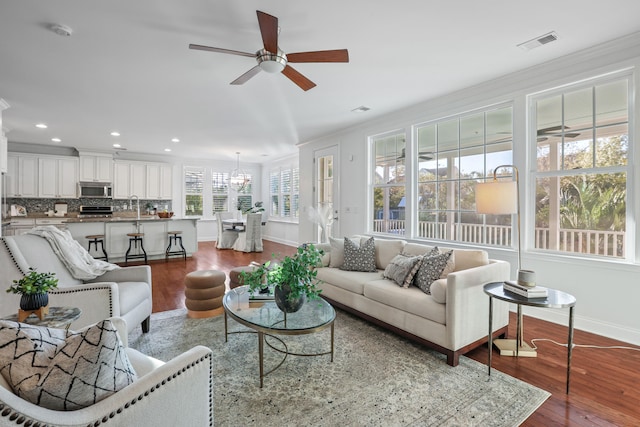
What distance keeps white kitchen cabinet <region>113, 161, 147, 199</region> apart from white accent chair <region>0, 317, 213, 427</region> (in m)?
8.38

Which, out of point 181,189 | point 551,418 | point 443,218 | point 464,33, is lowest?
point 551,418

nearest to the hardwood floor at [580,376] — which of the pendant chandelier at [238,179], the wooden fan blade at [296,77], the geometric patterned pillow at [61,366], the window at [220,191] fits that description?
the geometric patterned pillow at [61,366]

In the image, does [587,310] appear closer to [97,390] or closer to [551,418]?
[551,418]

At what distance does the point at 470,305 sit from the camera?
2.43 m

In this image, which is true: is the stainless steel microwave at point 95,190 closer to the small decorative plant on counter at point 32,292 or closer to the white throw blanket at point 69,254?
the white throw blanket at point 69,254

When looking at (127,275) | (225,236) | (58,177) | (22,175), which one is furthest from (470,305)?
(22,175)

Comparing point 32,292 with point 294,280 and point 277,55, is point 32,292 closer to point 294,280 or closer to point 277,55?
point 294,280

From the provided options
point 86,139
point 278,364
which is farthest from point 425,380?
point 86,139

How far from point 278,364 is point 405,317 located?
112 centimetres

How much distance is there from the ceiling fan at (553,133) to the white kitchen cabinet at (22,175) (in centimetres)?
993

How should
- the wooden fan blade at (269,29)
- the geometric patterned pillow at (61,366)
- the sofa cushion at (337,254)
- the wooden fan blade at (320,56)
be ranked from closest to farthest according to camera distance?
the geometric patterned pillow at (61,366)
the wooden fan blade at (269,29)
the wooden fan blade at (320,56)
the sofa cushion at (337,254)

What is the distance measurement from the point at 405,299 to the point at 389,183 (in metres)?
2.78

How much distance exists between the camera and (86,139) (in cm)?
684

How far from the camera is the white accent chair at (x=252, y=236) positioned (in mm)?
7695
